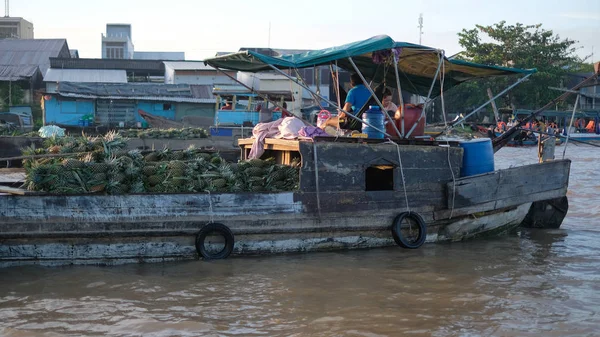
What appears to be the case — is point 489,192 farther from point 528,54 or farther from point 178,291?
point 528,54

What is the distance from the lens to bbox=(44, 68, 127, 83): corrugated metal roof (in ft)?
106

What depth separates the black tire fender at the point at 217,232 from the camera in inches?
255

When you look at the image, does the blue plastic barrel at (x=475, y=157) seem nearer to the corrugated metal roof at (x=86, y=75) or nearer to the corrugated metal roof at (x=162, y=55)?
the corrugated metal roof at (x=86, y=75)

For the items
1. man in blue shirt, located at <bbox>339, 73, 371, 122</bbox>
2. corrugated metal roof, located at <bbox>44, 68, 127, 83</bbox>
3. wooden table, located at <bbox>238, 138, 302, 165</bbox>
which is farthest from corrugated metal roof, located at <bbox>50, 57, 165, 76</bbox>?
man in blue shirt, located at <bbox>339, 73, 371, 122</bbox>

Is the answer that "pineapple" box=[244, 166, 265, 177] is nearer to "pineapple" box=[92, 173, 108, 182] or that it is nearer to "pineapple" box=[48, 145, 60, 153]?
"pineapple" box=[92, 173, 108, 182]

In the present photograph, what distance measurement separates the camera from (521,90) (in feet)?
119

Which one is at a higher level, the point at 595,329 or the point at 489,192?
the point at 489,192

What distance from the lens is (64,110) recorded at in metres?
27.5

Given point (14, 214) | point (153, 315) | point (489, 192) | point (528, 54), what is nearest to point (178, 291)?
point (153, 315)

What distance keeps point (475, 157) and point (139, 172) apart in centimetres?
396

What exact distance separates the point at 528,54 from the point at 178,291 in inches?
1331

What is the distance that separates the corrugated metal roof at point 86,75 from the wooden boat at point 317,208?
26.2 metres

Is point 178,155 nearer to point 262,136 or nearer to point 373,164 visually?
point 262,136

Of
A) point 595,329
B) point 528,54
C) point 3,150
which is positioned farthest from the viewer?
point 528,54
